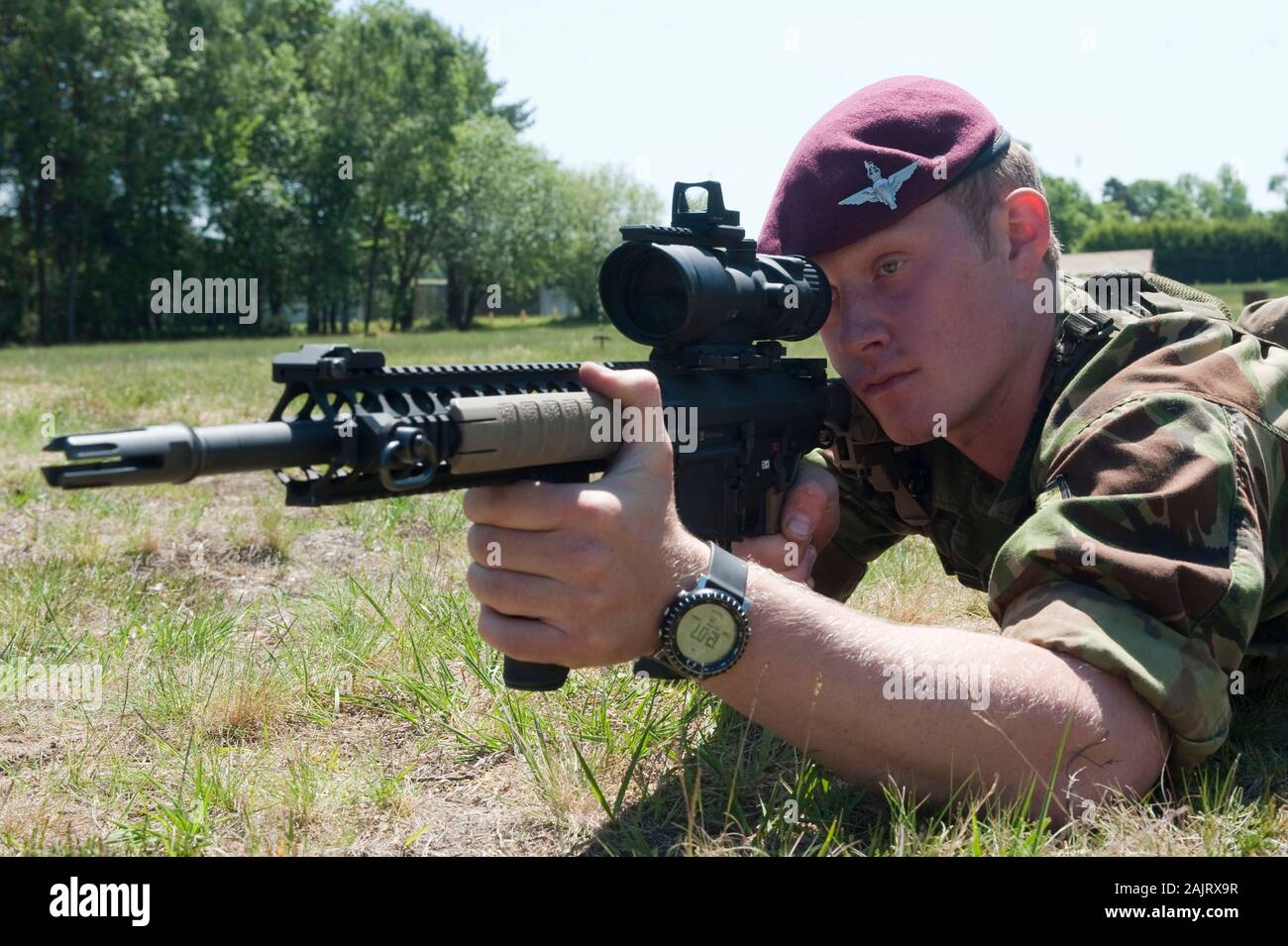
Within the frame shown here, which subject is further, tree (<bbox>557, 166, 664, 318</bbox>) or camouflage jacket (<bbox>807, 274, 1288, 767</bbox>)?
tree (<bbox>557, 166, 664, 318</bbox>)

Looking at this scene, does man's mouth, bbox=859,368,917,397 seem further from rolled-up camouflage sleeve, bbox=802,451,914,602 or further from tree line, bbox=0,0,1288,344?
tree line, bbox=0,0,1288,344

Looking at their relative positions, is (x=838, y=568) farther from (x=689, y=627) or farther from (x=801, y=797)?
(x=689, y=627)

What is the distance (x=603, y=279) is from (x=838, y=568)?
2.03 metres

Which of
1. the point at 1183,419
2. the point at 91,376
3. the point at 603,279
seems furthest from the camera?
the point at 91,376

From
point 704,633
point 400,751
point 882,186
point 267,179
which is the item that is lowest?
point 400,751

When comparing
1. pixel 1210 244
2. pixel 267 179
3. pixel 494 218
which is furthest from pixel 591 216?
pixel 1210 244

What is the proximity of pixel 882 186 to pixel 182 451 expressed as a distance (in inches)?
93.9

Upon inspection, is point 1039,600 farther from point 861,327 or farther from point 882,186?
point 882,186

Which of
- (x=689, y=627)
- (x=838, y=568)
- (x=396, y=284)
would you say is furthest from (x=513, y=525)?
(x=396, y=284)

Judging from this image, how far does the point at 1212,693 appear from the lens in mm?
2607

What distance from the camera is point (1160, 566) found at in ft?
8.40

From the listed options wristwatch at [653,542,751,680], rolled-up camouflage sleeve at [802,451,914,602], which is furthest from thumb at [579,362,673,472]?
rolled-up camouflage sleeve at [802,451,914,602]

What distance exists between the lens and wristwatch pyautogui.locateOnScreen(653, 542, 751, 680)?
249 centimetres

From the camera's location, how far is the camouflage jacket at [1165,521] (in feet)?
8.43
